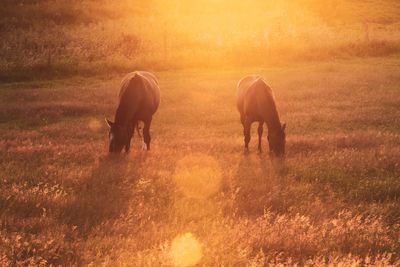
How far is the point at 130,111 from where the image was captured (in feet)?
30.0

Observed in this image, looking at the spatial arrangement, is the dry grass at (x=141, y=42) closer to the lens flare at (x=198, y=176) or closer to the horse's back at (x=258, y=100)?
the horse's back at (x=258, y=100)

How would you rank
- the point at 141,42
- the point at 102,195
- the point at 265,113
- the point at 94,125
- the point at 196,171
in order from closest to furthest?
1. the point at 102,195
2. the point at 196,171
3. the point at 265,113
4. the point at 94,125
5. the point at 141,42

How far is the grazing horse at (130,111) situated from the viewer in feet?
27.8

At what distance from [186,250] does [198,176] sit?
10.4 feet

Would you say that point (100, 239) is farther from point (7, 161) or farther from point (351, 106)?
point (351, 106)

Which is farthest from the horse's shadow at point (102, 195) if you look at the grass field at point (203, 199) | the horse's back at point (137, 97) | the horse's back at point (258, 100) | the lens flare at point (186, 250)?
the horse's back at point (258, 100)

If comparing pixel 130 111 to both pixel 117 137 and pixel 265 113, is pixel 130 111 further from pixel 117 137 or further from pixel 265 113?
pixel 265 113

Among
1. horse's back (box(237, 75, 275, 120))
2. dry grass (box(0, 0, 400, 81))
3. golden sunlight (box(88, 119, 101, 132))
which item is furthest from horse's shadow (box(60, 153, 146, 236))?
dry grass (box(0, 0, 400, 81))

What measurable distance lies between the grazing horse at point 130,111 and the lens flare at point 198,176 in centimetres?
159

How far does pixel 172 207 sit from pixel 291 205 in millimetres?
2139

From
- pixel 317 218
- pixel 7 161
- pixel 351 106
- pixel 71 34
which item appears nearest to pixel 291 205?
pixel 317 218

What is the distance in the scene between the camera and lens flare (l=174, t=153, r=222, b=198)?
657 centimetres

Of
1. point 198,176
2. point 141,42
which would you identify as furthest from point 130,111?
point 141,42


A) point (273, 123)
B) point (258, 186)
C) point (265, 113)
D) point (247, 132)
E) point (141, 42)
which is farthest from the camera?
point (141, 42)
